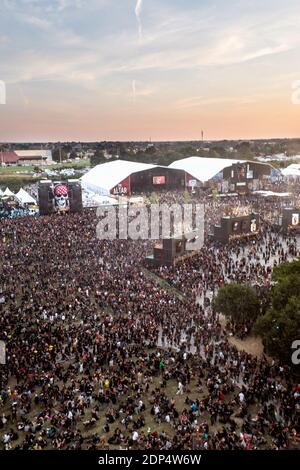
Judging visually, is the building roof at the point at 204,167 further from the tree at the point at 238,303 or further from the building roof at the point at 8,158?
the building roof at the point at 8,158

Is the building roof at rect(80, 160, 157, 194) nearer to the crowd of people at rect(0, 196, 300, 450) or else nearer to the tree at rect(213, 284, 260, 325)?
the crowd of people at rect(0, 196, 300, 450)

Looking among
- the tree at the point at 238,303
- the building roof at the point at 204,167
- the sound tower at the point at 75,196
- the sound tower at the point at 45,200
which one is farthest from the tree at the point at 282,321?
the building roof at the point at 204,167

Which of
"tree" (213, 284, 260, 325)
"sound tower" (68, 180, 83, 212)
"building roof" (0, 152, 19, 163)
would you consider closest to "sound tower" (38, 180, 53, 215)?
"sound tower" (68, 180, 83, 212)

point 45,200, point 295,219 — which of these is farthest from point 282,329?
point 45,200

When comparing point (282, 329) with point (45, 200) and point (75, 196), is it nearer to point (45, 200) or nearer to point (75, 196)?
point (45, 200)

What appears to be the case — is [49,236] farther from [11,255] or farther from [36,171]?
[36,171]

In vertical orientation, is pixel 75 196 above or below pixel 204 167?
below
